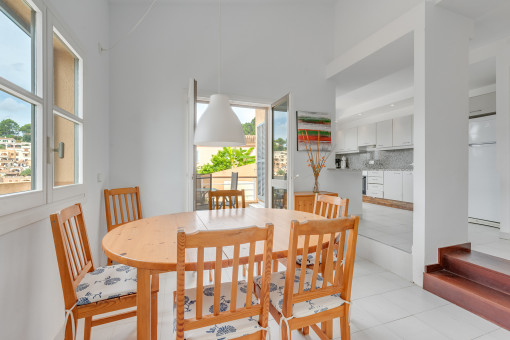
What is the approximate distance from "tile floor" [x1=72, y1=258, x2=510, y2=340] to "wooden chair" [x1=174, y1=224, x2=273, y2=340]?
743 millimetres

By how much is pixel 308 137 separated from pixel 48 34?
3.25 meters

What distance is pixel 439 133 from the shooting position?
8.15 ft

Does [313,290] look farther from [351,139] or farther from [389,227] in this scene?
[351,139]

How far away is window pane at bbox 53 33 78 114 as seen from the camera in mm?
1792

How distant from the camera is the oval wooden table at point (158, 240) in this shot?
1.22 m

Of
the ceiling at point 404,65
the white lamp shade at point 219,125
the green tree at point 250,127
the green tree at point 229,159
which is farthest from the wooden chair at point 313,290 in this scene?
the green tree at point 250,127

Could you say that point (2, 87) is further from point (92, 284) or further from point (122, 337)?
point (122, 337)

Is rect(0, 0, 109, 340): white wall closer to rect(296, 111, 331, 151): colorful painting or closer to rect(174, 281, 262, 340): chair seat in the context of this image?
rect(174, 281, 262, 340): chair seat

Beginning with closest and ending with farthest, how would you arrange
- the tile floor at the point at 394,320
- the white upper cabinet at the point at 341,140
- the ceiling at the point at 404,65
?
the tile floor at the point at 394,320
the ceiling at the point at 404,65
the white upper cabinet at the point at 341,140

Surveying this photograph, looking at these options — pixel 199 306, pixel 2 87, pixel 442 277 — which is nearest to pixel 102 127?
pixel 2 87

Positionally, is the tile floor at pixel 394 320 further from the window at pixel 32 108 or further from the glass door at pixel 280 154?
the glass door at pixel 280 154

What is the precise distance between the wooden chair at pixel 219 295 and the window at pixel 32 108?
921 millimetres

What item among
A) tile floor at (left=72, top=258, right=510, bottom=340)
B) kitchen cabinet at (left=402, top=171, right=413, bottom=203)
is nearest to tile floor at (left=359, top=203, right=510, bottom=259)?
tile floor at (left=72, top=258, right=510, bottom=340)

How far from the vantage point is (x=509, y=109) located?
3535 millimetres
